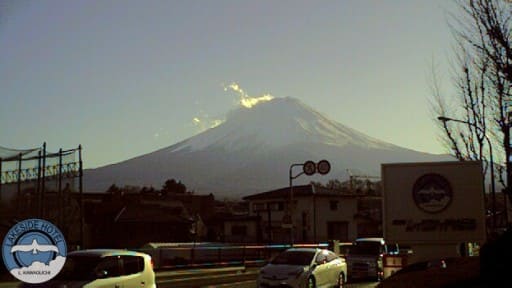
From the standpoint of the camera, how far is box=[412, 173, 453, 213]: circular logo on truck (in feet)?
69.1

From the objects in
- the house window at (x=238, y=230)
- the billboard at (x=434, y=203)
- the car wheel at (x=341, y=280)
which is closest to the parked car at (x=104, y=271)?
the billboard at (x=434, y=203)

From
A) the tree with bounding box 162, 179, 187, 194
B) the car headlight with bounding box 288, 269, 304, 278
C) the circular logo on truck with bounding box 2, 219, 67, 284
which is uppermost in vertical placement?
the tree with bounding box 162, 179, 187, 194

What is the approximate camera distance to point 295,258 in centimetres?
2164

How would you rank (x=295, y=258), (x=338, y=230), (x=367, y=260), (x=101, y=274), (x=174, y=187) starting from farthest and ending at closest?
(x=174, y=187) → (x=338, y=230) → (x=367, y=260) → (x=295, y=258) → (x=101, y=274)

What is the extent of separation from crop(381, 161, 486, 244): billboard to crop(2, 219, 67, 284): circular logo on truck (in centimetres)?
1122

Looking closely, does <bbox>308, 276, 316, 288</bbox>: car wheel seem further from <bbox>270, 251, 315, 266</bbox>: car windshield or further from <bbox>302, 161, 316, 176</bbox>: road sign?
<bbox>302, 161, 316, 176</bbox>: road sign

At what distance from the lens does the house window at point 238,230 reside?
2707 inches

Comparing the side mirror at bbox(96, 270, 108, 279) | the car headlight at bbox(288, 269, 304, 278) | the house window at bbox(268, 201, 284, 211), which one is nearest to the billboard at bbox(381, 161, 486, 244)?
the car headlight at bbox(288, 269, 304, 278)

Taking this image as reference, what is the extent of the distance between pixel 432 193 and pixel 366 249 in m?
8.40

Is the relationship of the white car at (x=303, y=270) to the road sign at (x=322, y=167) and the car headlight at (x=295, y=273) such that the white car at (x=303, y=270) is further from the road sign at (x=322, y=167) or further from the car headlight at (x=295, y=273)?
the road sign at (x=322, y=167)

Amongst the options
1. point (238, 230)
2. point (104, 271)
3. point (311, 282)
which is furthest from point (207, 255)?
point (104, 271)

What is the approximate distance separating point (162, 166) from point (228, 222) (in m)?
112

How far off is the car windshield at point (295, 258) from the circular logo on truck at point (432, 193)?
410 centimetres

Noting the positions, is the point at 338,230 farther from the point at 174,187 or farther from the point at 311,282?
the point at 311,282
